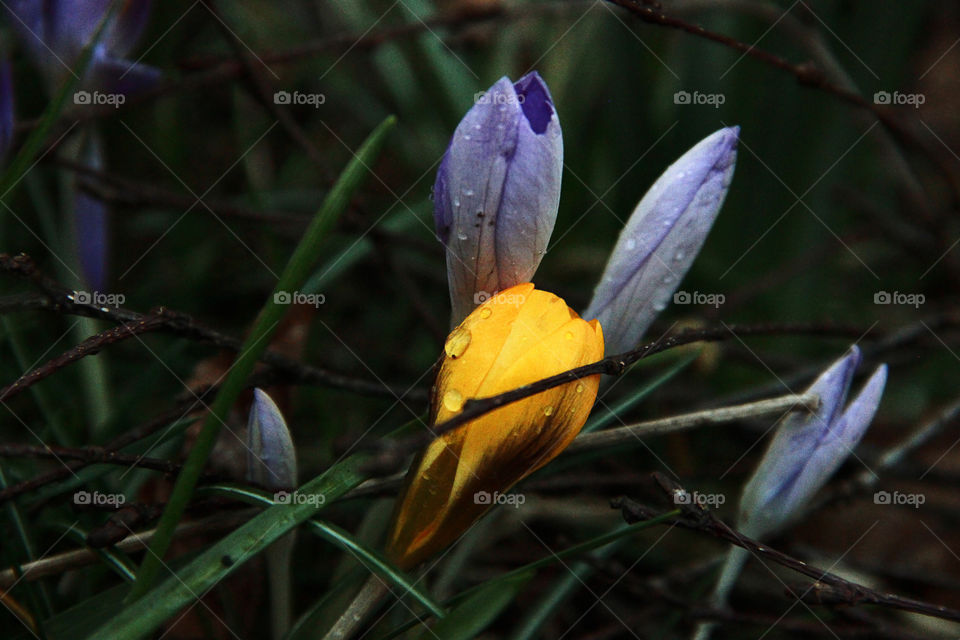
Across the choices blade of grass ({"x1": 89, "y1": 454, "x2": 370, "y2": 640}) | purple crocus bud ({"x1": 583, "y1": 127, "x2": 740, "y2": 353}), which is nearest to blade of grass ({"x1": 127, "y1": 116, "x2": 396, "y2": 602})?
blade of grass ({"x1": 89, "y1": 454, "x2": 370, "y2": 640})

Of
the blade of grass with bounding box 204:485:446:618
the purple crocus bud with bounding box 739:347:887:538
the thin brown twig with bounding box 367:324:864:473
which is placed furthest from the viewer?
the purple crocus bud with bounding box 739:347:887:538

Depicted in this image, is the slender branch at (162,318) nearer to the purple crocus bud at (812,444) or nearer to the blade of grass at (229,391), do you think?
the blade of grass at (229,391)

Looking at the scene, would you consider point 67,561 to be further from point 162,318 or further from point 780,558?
point 780,558

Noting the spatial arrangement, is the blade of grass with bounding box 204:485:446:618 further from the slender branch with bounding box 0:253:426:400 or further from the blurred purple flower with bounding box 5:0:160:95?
the blurred purple flower with bounding box 5:0:160:95

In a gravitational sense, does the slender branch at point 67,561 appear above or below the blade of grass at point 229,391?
below

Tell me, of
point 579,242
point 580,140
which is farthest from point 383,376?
point 580,140

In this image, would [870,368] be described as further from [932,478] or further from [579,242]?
[579,242]

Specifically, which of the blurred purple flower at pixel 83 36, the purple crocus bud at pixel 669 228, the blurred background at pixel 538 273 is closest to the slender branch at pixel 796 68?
the blurred background at pixel 538 273
